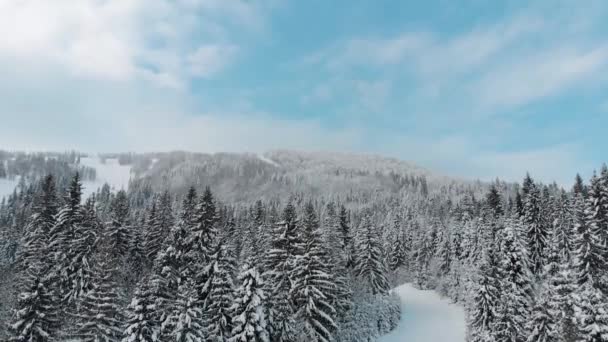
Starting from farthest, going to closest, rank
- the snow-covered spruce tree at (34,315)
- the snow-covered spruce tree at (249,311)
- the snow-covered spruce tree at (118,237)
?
the snow-covered spruce tree at (118,237) < the snow-covered spruce tree at (249,311) < the snow-covered spruce tree at (34,315)

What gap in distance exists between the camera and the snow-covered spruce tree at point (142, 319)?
34.3 metres

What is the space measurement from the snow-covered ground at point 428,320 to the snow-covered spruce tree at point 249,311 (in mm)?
35621

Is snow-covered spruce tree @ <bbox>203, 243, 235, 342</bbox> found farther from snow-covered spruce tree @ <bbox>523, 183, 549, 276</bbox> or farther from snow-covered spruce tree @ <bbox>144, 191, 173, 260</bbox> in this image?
snow-covered spruce tree @ <bbox>523, 183, 549, 276</bbox>

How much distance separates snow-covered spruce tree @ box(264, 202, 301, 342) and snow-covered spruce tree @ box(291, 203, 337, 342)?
3.16ft

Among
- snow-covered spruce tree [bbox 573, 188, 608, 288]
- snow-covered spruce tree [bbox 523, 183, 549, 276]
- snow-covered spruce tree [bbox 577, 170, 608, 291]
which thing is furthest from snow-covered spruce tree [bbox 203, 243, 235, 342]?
snow-covered spruce tree [bbox 523, 183, 549, 276]

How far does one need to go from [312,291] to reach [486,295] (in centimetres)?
2213

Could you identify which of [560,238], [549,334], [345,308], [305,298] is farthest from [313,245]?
[560,238]

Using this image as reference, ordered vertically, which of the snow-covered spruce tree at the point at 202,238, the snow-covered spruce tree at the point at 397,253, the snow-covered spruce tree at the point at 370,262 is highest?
the snow-covered spruce tree at the point at 202,238

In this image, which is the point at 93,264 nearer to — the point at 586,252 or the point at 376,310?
the point at 376,310

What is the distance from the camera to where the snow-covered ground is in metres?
69.2

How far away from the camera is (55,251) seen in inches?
1919

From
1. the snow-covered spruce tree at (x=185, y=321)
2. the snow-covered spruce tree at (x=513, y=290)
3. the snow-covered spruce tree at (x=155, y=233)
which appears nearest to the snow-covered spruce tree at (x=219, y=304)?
the snow-covered spruce tree at (x=185, y=321)

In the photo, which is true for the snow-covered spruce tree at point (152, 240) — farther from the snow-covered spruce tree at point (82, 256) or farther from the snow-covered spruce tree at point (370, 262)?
the snow-covered spruce tree at point (370, 262)

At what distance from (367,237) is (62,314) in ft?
135
